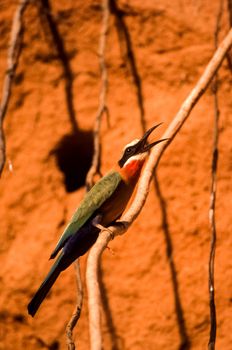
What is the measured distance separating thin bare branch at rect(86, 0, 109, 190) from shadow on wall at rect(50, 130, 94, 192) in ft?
0.50

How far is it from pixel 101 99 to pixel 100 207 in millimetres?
691

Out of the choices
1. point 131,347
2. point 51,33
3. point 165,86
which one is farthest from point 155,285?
point 51,33

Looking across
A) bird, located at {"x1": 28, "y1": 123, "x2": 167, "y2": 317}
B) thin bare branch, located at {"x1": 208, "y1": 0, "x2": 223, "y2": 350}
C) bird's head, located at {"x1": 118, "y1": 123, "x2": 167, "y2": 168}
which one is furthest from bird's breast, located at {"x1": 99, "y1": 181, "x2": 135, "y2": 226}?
thin bare branch, located at {"x1": 208, "y1": 0, "x2": 223, "y2": 350}

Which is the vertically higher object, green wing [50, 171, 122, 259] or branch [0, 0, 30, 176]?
branch [0, 0, 30, 176]

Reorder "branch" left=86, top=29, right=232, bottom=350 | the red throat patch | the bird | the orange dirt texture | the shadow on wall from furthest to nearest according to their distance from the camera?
1. the shadow on wall
2. the orange dirt texture
3. the red throat patch
4. the bird
5. "branch" left=86, top=29, right=232, bottom=350

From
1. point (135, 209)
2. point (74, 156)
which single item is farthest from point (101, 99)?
point (135, 209)

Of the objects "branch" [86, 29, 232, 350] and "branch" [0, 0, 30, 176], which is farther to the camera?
"branch" [0, 0, 30, 176]

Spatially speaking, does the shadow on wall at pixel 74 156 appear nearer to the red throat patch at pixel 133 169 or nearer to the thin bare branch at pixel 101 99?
the thin bare branch at pixel 101 99

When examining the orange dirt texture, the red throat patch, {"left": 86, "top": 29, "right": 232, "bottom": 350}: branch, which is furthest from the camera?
the orange dirt texture

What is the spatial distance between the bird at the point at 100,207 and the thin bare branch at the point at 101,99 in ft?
1.04

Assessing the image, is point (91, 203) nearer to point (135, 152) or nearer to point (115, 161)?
point (135, 152)

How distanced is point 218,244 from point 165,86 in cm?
75

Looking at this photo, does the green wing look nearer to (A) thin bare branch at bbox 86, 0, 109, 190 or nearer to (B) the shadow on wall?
(A) thin bare branch at bbox 86, 0, 109, 190

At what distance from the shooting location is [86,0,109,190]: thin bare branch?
2.87 meters
